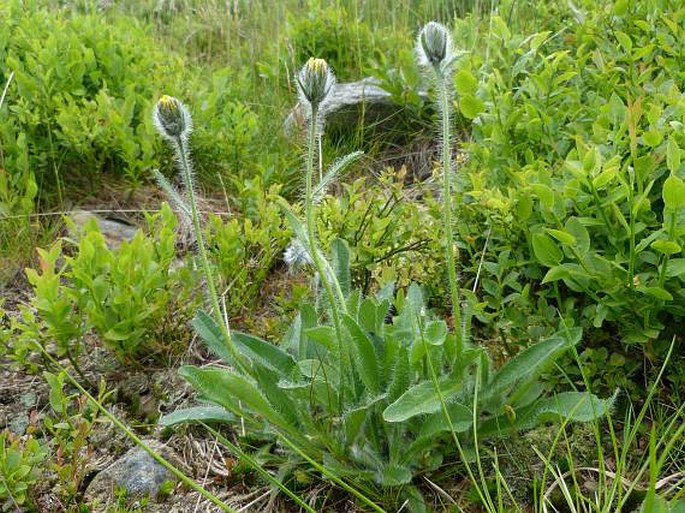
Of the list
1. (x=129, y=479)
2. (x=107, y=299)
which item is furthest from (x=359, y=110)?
(x=129, y=479)

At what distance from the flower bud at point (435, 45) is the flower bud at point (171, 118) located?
0.56 metres

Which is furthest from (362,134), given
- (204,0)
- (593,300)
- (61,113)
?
(204,0)

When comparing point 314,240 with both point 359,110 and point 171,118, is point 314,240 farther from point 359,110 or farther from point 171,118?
point 359,110

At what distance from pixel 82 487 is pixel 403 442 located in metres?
0.89

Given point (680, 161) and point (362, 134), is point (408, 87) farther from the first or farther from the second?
point (680, 161)

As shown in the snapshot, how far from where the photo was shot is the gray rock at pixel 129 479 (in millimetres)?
2115

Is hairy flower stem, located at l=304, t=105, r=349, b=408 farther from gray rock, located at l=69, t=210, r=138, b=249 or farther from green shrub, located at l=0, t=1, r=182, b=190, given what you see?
green shrub, located at l=0, t=1, r=182, b=190

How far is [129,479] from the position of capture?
7.01ft

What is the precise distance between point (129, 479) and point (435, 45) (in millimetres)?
1342

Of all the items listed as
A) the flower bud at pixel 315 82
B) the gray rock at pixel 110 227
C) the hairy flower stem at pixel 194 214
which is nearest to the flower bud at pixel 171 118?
the hairy flower stem at pixel 194 214

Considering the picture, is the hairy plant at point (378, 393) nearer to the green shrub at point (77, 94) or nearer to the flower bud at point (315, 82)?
the flower bud at point (315, 82)

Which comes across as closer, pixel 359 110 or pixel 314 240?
pixel 314 240

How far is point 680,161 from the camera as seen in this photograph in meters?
2.08

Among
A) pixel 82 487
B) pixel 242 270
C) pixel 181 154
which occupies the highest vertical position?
pixel 181 154
